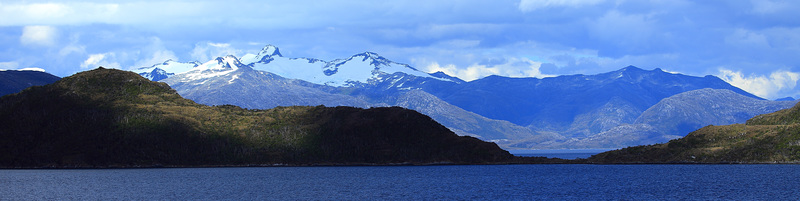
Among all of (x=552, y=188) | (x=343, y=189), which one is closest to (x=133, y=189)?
(x=343, y=189)

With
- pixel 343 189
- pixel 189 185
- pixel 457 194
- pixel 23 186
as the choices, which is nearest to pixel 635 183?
pixel 457 194

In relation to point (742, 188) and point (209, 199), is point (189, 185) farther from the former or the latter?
point (742, 188)

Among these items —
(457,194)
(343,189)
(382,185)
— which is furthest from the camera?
(382,185)

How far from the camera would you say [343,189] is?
177750 millimetres

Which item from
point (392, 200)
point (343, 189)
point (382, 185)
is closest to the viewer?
point (392, 200)

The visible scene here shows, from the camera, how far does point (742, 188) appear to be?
170 metres

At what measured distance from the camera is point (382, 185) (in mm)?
191375

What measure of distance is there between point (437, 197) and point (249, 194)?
3874 cm

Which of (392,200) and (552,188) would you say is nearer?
(392,200)

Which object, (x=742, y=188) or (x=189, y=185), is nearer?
(x=742, y=188)

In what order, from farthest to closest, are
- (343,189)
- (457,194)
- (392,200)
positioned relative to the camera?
1. (343,189)
2. (457,194)
3. (392,200)

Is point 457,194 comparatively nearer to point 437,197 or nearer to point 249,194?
point 437,197

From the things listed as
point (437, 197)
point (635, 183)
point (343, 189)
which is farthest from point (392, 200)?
point (635, 183)

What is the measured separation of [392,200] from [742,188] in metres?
75.0
